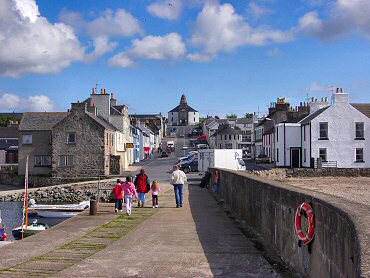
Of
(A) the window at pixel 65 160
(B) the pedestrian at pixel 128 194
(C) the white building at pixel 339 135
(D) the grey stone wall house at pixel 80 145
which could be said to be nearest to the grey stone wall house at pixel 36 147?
(D) the grey stone wall house at pixel 80 145

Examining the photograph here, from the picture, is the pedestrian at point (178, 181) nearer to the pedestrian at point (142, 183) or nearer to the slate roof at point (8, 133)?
Answer: the pedestrian at point (142, 183)

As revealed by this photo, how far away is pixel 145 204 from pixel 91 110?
137 ft

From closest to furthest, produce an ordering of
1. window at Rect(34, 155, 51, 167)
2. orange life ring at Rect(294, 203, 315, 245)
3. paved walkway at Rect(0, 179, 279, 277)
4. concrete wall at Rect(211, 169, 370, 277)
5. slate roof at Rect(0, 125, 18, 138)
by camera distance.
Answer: concrete wall at Rect(211, 169, 370, 277), orange life ring at Rect(294, 203, 315, 245), paved walkway at Rect(0, 179, 279, 277), window at Rect(34, 155, 51, 167), slate roof at Rect(0, 125, 18, 138)

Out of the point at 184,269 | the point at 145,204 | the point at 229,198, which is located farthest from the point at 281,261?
the point at 145,204

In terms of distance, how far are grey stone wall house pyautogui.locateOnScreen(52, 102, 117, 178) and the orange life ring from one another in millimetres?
51028

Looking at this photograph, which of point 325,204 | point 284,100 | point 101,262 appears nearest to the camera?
point 325,204

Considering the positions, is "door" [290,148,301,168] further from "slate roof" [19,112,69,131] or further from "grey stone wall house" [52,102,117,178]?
"slate roof" [19,112,69,131]

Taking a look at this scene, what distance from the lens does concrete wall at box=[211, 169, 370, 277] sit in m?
5.80

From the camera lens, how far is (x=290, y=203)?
9.91 meters

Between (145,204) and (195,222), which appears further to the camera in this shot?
(145,204)

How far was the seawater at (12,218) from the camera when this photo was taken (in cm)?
3511

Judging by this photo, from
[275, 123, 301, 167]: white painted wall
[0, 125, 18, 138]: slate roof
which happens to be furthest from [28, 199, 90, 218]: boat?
[0, 125, 18, 138]: slate roof

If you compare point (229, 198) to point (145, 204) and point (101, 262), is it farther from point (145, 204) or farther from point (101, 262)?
point (101, 262)

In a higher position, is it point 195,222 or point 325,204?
point 325,204
